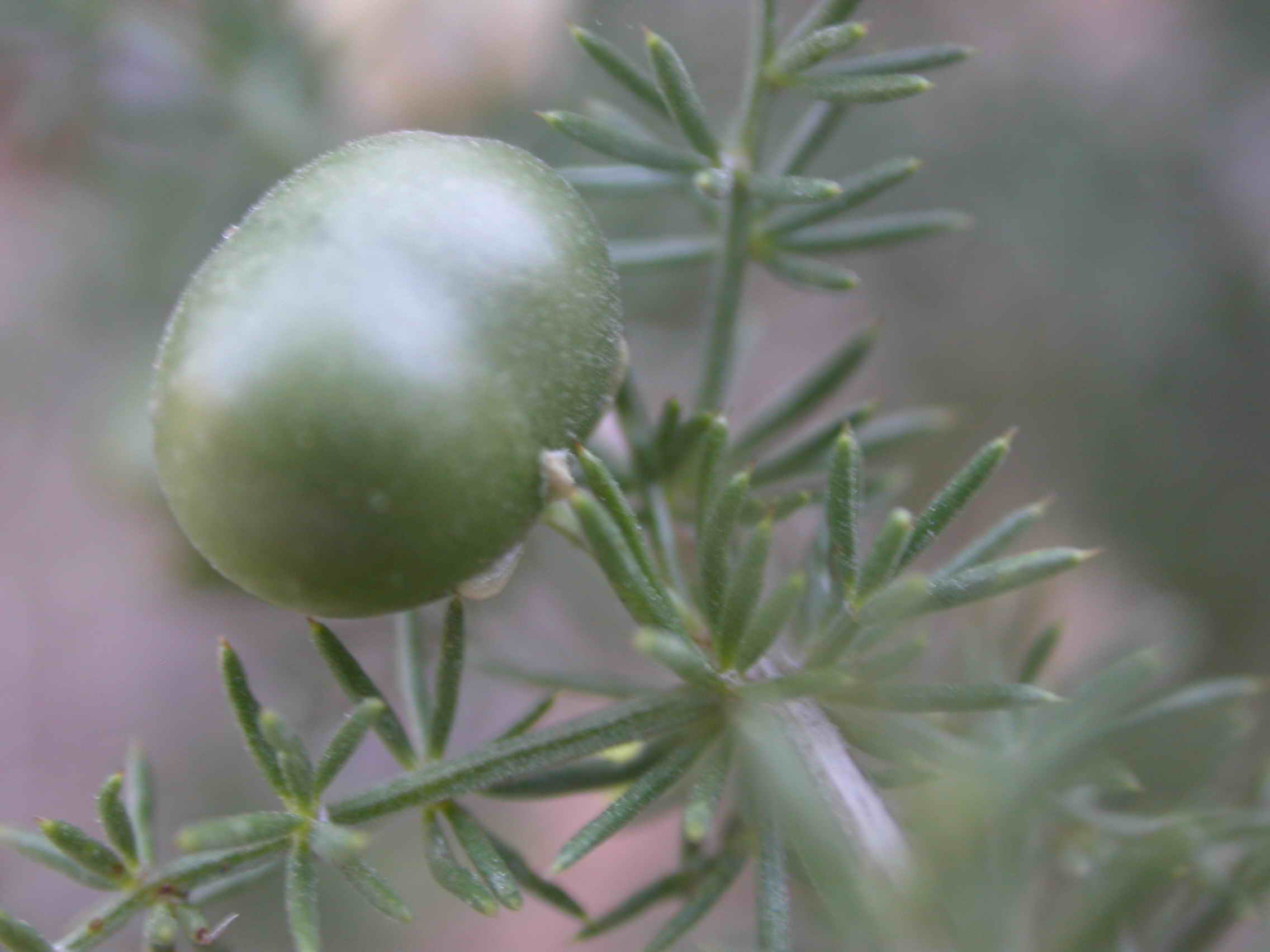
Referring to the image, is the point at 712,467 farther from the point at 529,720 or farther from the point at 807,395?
the point at 807,395

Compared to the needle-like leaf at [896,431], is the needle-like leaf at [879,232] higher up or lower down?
higher up

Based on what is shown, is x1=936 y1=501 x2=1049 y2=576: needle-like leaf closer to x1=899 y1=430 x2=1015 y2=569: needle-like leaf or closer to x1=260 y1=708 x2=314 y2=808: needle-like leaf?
x1=899 y1=430 x2=1015 y2=569: needle-like leaf

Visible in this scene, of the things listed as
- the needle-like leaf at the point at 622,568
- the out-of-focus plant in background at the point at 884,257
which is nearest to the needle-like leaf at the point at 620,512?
the needle-like leaf at the point at 622,568

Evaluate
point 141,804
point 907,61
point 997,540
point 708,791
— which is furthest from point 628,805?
point 907,61

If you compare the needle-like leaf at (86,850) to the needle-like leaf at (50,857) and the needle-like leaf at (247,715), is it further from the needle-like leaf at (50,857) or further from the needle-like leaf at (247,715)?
the needle-like leaf at (247,715)

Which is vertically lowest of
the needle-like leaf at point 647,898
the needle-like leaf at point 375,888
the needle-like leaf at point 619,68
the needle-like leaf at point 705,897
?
the needle-like leaf at point 647,898

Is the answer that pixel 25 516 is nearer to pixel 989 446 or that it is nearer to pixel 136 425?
pixel 136 425
